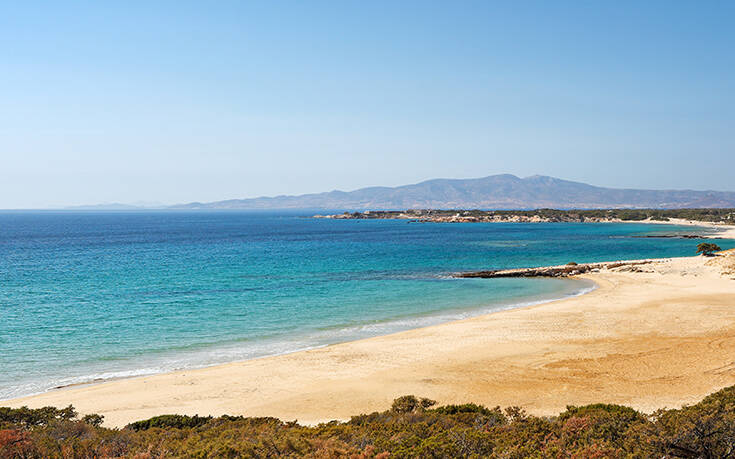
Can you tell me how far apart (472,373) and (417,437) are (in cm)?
868

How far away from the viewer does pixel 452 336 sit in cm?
2273

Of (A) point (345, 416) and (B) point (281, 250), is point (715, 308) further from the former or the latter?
(B) point (281, 250)

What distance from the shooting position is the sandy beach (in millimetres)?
14461

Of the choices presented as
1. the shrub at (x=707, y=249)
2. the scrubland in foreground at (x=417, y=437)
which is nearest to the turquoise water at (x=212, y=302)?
the shrub at (x=707, y=249)

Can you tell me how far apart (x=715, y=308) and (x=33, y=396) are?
32.9m

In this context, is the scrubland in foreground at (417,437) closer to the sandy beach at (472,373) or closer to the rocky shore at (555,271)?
the sandy beach at (472,373)

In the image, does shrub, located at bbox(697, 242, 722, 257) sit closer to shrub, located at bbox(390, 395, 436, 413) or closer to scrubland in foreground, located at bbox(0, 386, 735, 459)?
scrubland in foreground, located at bbox(0, 386, 735, 459)

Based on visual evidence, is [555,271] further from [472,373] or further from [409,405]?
[409,405]

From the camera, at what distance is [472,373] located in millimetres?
17203

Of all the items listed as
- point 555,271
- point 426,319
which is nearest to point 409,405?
point 426,319

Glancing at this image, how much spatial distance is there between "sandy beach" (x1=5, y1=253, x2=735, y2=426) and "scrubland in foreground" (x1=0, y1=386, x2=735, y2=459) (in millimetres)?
3052

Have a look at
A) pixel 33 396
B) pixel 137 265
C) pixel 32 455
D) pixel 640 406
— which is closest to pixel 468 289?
pixel 640 406

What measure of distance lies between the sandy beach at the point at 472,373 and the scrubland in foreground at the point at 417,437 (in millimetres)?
3052

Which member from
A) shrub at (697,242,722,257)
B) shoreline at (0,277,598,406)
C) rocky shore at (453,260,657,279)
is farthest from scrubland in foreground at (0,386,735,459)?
shrub at (697,242,722,257)
